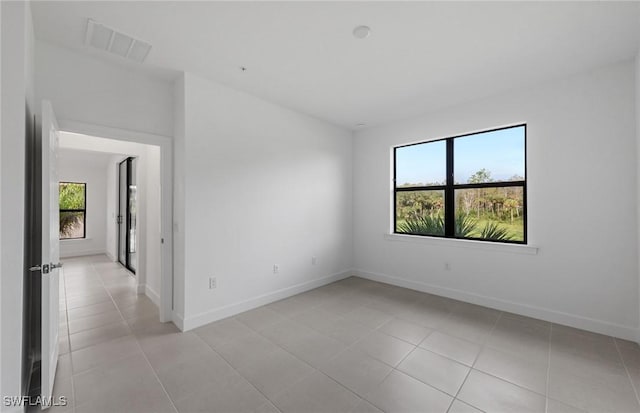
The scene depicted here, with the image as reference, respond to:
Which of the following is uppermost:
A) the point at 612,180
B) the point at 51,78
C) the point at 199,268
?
the point at 51,78

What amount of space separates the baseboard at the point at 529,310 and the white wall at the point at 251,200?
1.35 meters

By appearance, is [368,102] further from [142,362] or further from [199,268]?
[142,362]

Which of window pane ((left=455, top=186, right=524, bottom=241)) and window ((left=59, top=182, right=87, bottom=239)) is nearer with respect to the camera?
window pane ((left=455, top=186, right=524, bottom=241))

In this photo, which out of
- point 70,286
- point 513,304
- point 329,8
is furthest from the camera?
point 70,286

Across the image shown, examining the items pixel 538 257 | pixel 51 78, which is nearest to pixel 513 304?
pixel 538 257

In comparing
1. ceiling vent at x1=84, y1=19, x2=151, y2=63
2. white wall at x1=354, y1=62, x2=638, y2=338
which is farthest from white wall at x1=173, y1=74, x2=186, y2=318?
white wall at x1=354, y1=62, x2=638, y2=338

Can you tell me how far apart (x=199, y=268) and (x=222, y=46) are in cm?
226

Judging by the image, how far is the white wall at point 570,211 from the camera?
2.63 m

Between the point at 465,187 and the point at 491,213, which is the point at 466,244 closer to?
the point at 491,213

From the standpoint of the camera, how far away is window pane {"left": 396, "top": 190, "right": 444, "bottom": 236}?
13.5 feet

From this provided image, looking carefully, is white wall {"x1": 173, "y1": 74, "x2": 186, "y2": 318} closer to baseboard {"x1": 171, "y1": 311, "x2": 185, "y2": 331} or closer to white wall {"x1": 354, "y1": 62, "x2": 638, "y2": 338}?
baseboard {"x1": 171, "y1": 311, "x2": 185, "y2": 331}

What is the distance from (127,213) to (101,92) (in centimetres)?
399

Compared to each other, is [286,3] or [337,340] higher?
[286,3]

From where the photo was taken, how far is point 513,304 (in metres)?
3.27
